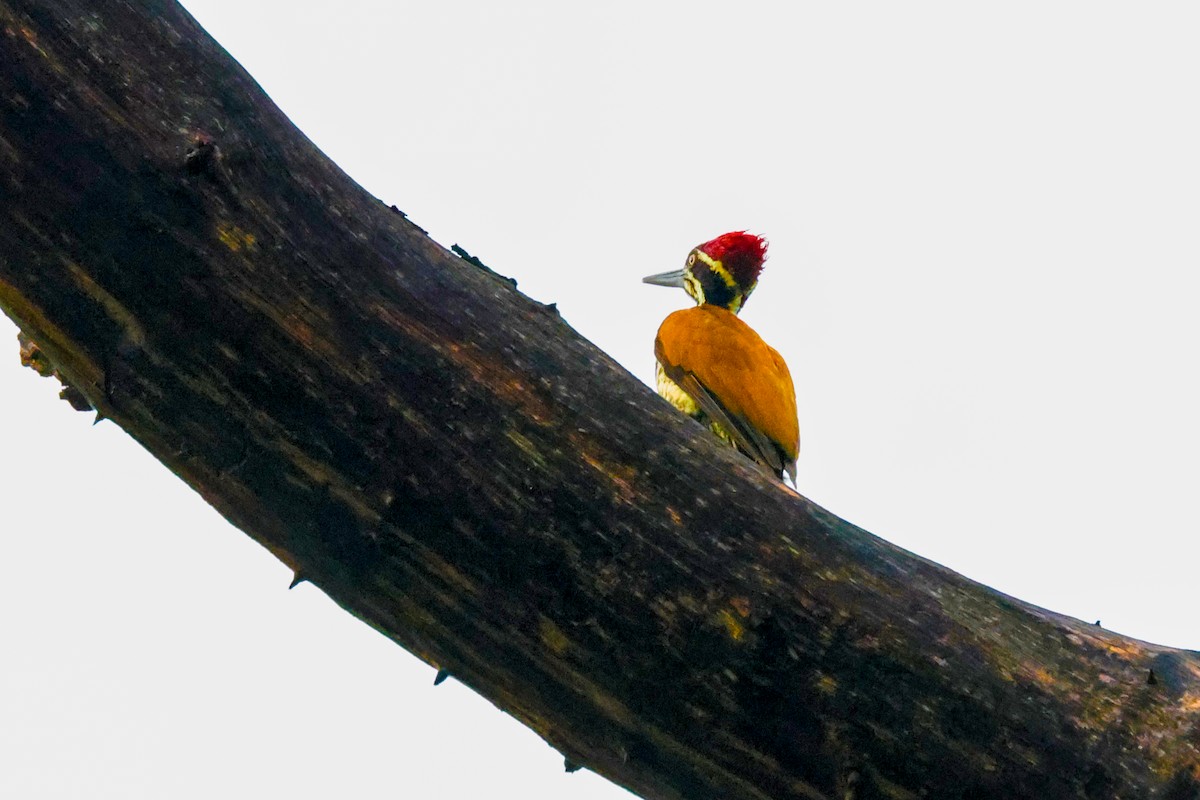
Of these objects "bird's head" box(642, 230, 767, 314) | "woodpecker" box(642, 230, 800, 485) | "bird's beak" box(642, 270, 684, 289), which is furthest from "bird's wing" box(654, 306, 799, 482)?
"bird's beak" box(642, 270, 684, 289)

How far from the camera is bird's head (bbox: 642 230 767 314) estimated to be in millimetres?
8539

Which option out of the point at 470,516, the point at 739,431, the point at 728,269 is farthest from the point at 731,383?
the point at 470,516

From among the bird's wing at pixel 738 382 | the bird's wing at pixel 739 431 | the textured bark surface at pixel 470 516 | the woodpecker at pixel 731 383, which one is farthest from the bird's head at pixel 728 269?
the textured bark surface at pixel 470 516

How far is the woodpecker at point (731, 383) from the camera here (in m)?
6.16

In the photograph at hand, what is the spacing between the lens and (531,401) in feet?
9.17

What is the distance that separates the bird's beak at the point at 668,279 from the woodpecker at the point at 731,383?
1.72 metres

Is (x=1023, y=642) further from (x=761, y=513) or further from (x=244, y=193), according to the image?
(x=244, y=193)

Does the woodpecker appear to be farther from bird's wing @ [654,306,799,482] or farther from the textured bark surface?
the textured bark surface

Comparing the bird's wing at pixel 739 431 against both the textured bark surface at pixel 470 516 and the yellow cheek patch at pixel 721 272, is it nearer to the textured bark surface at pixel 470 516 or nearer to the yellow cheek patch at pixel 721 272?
the yellow cheek patch at pixel 721 272

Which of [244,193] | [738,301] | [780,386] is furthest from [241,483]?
[738,301]

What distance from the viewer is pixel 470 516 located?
266cm

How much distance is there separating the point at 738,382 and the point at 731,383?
0.04 meters

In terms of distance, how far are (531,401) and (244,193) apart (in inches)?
30.3

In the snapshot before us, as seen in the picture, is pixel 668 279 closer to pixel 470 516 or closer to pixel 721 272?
pixel 721 272
